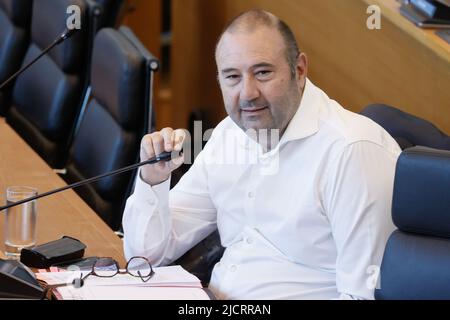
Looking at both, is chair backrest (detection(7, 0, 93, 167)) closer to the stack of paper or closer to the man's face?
the man's face

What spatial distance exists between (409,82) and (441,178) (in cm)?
117

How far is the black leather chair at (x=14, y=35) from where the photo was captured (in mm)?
3975

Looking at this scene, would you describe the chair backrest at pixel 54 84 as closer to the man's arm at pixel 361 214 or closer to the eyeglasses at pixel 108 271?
the eyeglasses at pixel 108 271

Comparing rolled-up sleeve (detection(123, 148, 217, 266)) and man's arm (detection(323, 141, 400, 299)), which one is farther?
rolled-up sleeve (detection(123, 148, 217, 266))

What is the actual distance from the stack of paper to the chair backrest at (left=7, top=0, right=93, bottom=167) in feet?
4.95

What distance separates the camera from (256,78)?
6.77ft

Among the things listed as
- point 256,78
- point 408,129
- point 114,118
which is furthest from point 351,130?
point 114,118

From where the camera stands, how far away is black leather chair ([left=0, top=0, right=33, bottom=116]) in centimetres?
397

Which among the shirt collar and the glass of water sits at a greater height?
the shirt collar

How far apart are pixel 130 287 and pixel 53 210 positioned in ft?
2.11

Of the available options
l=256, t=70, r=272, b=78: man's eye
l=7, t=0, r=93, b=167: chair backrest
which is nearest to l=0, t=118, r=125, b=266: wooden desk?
l=7, t=0, r=93, b=167: chair backrest

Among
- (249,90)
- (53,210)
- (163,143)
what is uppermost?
(249,90)

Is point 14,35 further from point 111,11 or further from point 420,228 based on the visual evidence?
point 420,228

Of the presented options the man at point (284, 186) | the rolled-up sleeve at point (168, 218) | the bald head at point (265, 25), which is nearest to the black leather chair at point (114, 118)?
the rolled-up sleeve at point (168, 218)
